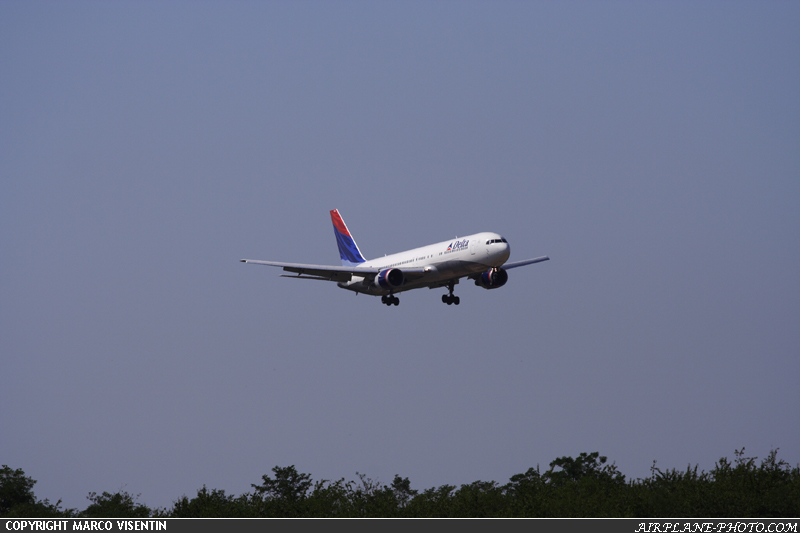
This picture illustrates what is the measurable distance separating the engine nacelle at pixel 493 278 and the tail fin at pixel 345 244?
50.5 feet

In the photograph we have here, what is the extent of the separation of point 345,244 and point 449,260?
19.1 metres

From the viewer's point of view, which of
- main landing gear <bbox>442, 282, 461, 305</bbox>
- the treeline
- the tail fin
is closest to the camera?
the treeline

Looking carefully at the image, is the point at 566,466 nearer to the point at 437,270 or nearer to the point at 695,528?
the point at 437,270

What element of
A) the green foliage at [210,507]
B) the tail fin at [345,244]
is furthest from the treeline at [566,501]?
the tail fin at [345,244]

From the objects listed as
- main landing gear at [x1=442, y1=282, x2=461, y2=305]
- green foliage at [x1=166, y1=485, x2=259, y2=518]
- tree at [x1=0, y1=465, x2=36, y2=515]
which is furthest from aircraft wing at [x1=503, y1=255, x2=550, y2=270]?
tree at [x1=0, y1=465, x2=36, y2=515]

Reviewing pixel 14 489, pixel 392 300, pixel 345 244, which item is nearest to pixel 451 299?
pixel 392 300

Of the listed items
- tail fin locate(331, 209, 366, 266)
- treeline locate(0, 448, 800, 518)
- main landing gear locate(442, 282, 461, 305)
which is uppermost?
tail fin locate(331, 209, 366, 266)

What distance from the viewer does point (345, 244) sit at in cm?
8412

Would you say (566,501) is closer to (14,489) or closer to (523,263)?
(523,263)

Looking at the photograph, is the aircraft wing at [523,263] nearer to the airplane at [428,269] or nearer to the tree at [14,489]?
the airplane at [428,269]

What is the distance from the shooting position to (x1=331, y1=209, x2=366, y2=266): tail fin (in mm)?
82500

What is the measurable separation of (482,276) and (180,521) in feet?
101

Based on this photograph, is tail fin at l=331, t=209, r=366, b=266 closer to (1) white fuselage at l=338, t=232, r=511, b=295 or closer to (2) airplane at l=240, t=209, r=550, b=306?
(2) airplane at l=240, t=209, r=550, b=306

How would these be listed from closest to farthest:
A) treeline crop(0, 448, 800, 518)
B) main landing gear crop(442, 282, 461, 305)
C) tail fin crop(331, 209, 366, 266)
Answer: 1. treeline crop(0, 448, 800, 518)
2. main landing gear crop(442, 282, 461, 305)
3. tail fin crop(331, 209, 366, 266)
